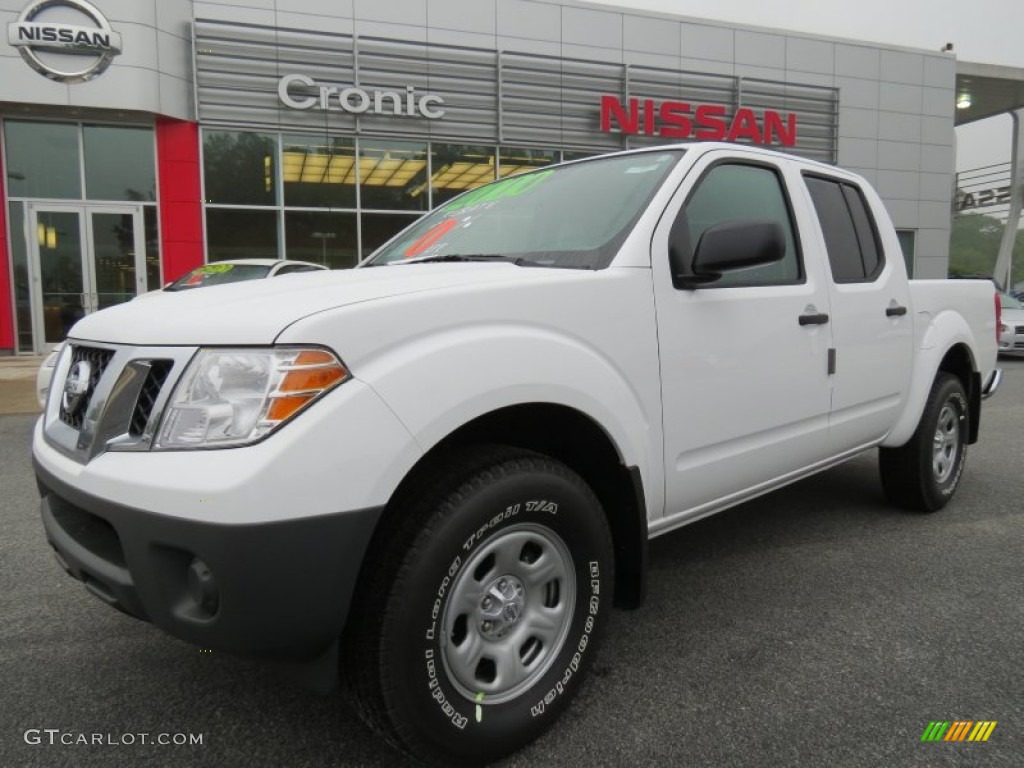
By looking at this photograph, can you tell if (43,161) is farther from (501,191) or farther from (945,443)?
(945,443)

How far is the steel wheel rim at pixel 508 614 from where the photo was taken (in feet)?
6.06

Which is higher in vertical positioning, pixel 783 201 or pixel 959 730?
pixel 783 201

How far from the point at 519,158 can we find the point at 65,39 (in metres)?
8.56

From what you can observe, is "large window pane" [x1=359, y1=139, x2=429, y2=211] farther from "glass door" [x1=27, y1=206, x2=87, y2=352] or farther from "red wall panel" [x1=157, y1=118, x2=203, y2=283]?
"glass door" [x1=27, y1=206, x2=87, y2=352]

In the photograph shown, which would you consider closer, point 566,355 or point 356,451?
point 356,451

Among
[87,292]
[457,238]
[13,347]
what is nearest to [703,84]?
[87,292]

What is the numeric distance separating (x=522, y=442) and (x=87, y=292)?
14.0 m

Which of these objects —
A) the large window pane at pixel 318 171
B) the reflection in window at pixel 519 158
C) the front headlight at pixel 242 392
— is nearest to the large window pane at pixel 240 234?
the large window pane at pixel 318 171

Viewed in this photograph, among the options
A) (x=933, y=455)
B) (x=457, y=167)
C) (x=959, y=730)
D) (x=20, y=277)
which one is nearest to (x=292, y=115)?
(x=457, y=167)

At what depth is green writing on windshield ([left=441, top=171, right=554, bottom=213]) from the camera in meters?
3.07

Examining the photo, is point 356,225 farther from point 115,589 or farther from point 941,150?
point 941,150

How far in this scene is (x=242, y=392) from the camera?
1611 millimetres

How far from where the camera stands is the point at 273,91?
1409cm

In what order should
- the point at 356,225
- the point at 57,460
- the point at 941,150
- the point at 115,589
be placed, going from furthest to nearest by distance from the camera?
1. the point at 941,150
2. the point at 356,225
3. the point at 57,460
4. the point at 115,589
